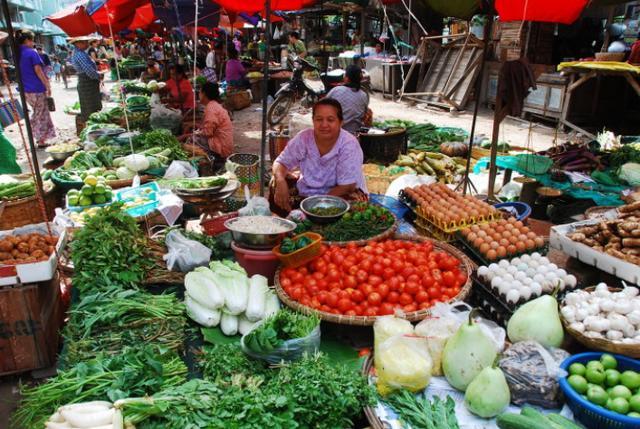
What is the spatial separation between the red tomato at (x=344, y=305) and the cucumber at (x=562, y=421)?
112cm

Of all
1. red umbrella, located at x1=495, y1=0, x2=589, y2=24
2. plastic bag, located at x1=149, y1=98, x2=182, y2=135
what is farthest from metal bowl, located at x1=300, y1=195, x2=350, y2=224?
plastic bag, located at x1=149, y1=98, x2=182, y2=135

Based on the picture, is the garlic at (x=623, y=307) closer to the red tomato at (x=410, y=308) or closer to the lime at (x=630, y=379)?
the lime at (x=630, y=379)

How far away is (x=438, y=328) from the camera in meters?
2.37

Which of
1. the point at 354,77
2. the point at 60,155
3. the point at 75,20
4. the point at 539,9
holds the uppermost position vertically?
the point at 75,20

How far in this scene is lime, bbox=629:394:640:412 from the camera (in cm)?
190

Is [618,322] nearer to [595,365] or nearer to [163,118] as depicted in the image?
[595,365]

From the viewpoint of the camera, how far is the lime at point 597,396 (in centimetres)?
195

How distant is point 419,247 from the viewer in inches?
126

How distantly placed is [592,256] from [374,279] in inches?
64.6

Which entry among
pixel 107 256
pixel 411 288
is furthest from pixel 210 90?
pixel 411 288

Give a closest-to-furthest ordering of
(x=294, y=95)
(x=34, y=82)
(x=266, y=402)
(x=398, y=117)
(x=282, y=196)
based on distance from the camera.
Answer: (x=266, y=402) < (x=282, y=196) < (x=34, y=82) < (x=294, y=95) < (x=398, y=117)

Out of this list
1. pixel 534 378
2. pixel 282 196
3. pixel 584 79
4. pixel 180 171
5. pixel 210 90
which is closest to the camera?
pixel 534 378

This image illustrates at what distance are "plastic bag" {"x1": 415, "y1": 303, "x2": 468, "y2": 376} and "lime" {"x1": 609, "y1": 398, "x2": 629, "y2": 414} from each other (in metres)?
0.73

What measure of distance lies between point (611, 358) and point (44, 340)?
349 cm
